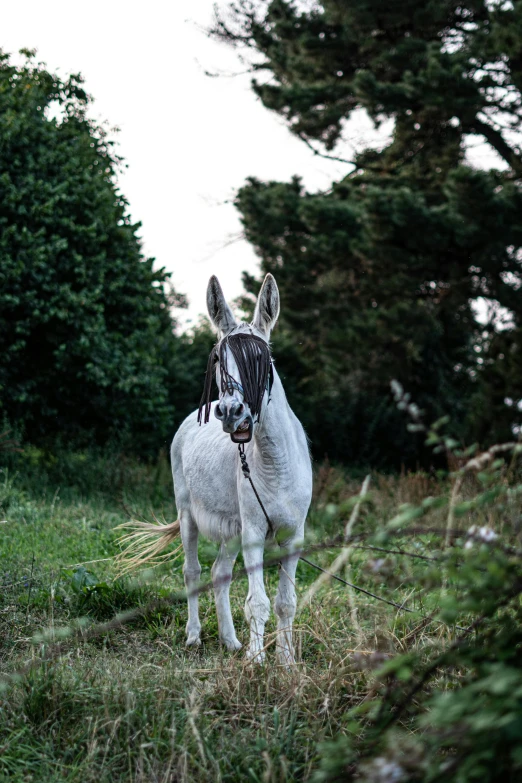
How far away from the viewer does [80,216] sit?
1159 centimetres

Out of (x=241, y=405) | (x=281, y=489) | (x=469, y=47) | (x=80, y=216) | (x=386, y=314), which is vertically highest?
(x=469, y=47)

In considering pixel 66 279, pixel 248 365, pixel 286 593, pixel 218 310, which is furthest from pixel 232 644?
pixel 66 279

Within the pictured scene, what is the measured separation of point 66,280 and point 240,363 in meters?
8.05

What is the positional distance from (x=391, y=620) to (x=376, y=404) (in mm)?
15747

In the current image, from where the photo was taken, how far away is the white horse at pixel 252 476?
3.88 meters

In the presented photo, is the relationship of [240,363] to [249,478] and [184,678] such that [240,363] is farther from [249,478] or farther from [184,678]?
[184,678]

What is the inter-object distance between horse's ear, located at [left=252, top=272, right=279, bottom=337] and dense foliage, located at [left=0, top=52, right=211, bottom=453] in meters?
6.98

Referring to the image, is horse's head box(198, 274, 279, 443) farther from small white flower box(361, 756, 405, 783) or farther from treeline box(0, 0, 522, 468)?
treeline box(0, 0, 522, 468)

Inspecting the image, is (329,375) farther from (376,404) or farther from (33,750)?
(33,750)

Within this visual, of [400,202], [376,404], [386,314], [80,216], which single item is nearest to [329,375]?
[376,404]

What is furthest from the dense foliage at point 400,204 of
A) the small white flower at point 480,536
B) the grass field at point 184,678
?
the small white flower at point 480,536

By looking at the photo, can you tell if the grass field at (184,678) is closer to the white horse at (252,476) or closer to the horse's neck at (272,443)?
the white horse at (252,476)

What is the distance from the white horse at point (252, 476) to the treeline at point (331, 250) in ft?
21.2

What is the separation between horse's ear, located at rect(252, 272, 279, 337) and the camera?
4.29 meters
